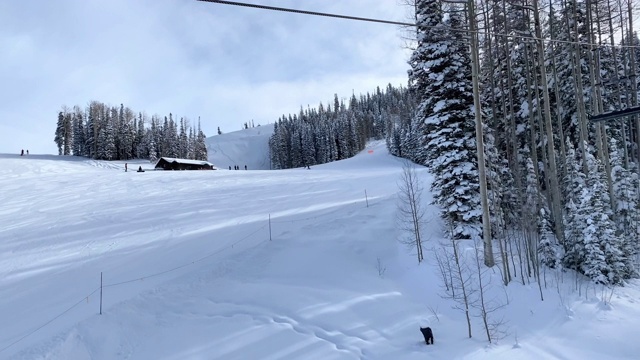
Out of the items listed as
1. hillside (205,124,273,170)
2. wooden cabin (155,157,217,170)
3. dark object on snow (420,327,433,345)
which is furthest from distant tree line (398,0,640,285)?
hillside (205,124,273,170)

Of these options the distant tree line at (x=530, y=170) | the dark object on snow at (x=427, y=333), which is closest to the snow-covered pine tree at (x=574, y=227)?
the distant tree line at (x=530, y=170)

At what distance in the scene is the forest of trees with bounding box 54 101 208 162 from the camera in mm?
75081

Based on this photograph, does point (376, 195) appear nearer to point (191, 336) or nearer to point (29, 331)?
point (191, 336)

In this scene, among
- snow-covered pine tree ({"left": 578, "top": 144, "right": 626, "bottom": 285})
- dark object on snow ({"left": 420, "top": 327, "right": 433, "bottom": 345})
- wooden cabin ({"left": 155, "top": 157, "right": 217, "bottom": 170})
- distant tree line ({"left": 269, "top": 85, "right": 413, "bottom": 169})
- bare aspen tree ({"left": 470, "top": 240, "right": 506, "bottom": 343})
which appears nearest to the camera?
dark object on snow ({"left": 420, "top": 327, "right": 433, "bottom": 345})

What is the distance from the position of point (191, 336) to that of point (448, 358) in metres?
6.67

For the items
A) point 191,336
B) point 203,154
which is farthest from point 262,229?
point 203,154

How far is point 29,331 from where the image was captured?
9812 mm

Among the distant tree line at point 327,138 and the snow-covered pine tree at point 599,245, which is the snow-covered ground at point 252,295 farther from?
the distant tree line at point 327,138

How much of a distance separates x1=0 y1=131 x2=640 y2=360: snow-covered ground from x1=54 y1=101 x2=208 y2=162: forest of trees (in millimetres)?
58205

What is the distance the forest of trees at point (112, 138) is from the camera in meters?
75.1

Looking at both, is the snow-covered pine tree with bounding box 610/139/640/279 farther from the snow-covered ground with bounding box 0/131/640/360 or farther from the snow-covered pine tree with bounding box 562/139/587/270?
the snow-covered ground with bounding box 0/131/640/360

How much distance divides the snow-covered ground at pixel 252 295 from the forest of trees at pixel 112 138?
58205 millimetres

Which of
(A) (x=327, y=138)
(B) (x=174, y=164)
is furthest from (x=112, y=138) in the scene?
(A) (x=327, y=138)

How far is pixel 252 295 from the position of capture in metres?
11.7
